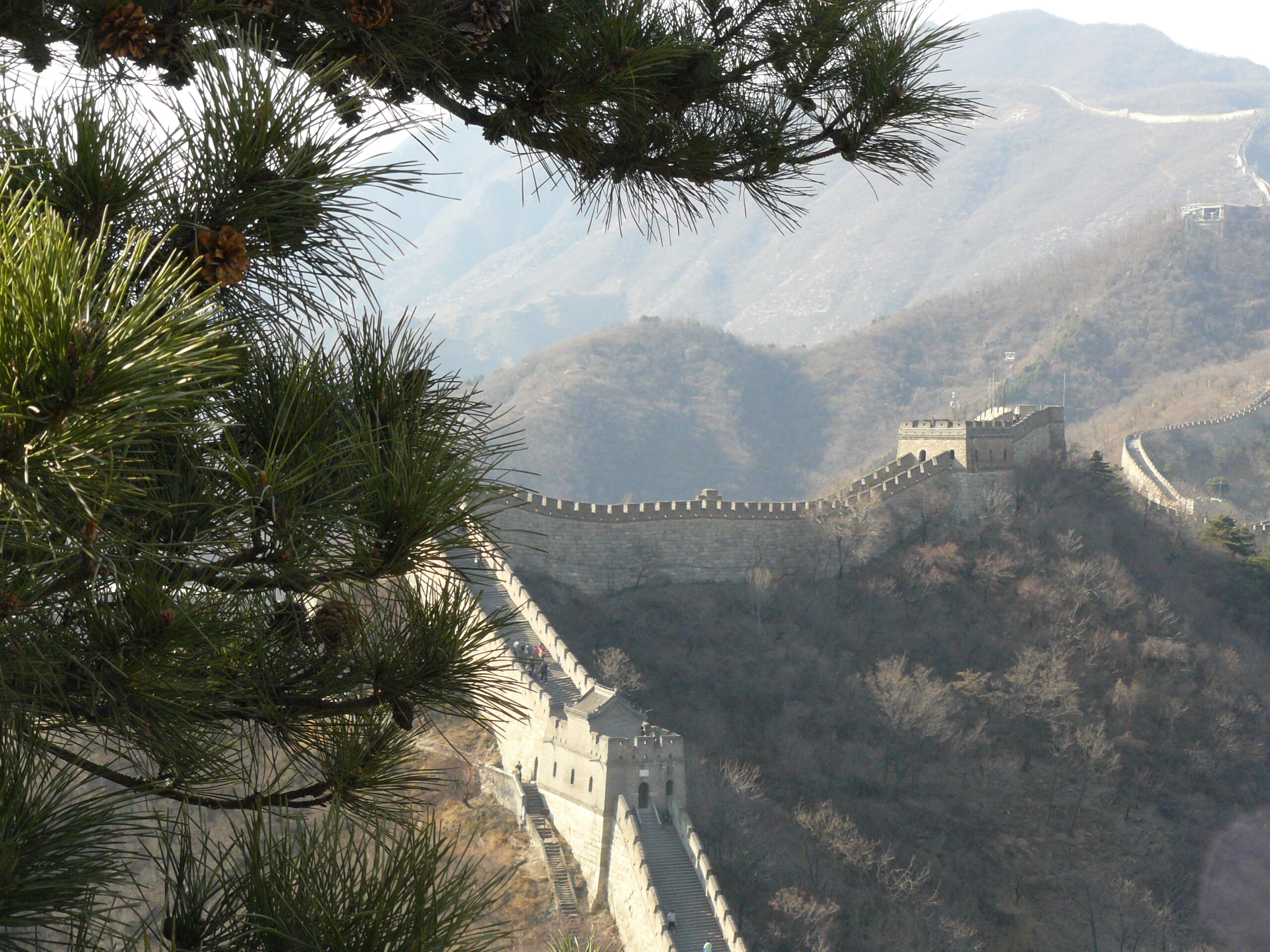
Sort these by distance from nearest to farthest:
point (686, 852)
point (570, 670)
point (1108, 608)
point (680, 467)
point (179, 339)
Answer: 1. point (179, 339)
2. point (686, 852)
3. point (570, 670)
4. point (1108, 608)
5. point (680, 467)

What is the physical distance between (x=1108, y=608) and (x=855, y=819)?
11131mm

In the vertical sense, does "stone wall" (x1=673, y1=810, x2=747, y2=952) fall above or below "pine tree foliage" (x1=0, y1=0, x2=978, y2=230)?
below

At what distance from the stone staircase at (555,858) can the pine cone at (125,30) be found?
61.7 feet

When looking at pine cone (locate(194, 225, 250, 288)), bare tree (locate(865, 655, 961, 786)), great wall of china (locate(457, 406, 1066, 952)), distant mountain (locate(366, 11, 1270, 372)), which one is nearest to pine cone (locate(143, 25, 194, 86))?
pine cone (locate(194, 225, 250, 288))

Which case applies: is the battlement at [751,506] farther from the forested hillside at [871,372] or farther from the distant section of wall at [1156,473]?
the forested hillside at [871,372]

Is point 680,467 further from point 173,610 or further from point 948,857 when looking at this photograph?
point 173,610

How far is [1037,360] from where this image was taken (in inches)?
3479

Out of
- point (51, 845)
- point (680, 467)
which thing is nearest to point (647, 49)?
point (51, 845)

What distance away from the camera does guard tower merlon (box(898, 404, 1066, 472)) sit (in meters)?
32.1

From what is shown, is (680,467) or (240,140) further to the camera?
(680,467)

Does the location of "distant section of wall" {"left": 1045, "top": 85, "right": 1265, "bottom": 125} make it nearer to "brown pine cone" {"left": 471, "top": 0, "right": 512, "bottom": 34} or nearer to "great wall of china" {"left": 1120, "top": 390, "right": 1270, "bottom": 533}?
"great wall of china" {"left": 1120, "top": 390, "right": 1270, "bottom": 533}

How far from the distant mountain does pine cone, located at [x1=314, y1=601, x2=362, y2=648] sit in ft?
427

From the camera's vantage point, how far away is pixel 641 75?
3168mm

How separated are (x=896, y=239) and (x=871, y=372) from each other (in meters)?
62.5
